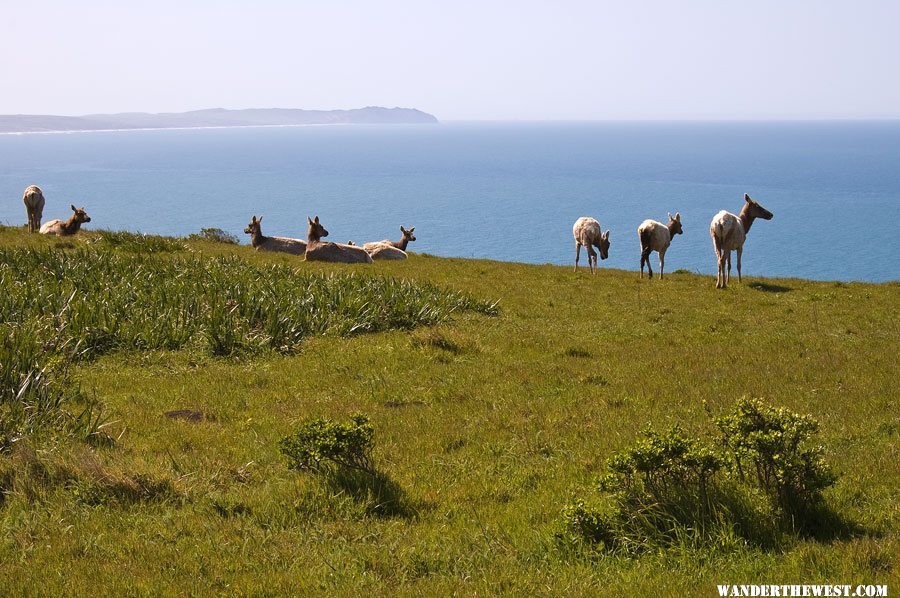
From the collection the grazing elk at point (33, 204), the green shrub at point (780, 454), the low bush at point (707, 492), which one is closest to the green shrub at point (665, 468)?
the low bush at point (707, 492)

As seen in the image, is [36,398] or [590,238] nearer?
[36,398]

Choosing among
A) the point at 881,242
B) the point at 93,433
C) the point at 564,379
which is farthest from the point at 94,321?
the point at 881,242

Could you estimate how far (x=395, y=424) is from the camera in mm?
11938

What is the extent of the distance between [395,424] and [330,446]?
2.79 metres

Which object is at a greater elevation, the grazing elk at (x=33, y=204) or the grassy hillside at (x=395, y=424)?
the grazing elk at (x=33, y=204)

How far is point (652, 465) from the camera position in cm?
797

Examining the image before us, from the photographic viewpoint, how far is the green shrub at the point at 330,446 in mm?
9250

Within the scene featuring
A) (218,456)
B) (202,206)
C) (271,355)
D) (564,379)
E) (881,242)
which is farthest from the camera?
(202,206)

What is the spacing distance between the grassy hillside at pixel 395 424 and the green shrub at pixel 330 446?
215 millimetres

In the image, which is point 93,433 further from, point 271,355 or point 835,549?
point 835,549

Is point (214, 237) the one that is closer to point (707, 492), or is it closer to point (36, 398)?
point (36, 398)

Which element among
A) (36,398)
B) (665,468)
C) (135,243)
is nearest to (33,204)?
(135,243)

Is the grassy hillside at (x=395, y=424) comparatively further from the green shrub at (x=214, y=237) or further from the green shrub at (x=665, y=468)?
the green shrub at (x=214, y=237)

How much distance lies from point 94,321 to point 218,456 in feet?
26.2
